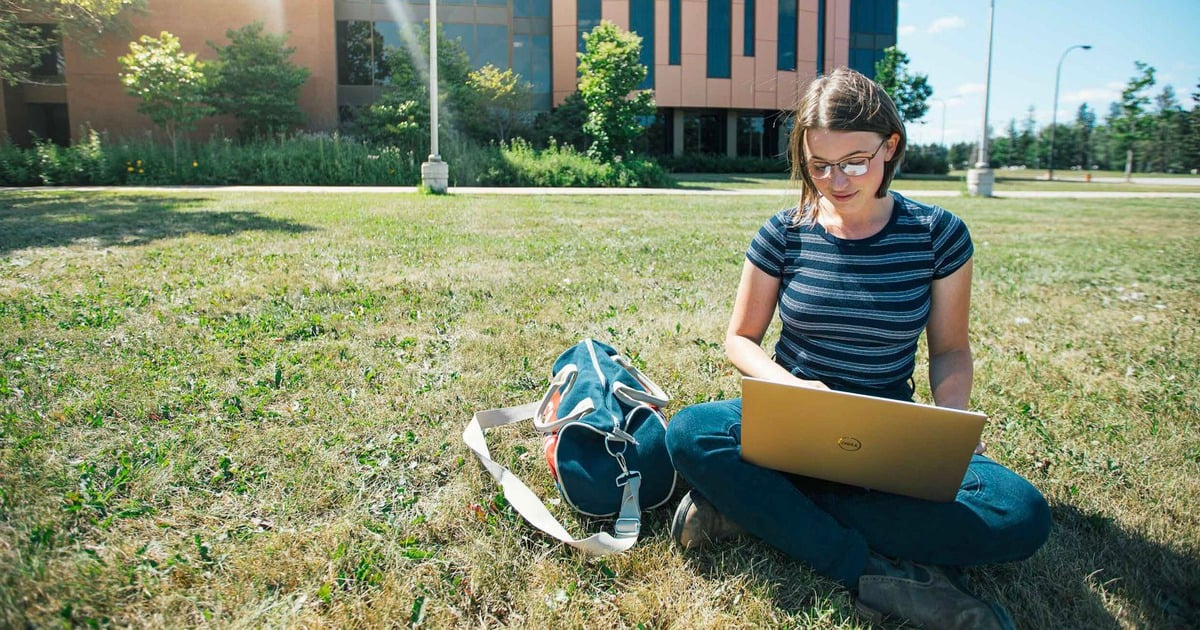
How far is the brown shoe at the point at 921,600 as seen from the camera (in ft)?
5.99

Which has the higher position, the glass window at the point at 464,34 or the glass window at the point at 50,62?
the glass window at the point at 464,34

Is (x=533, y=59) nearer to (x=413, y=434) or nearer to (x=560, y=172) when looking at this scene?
(x=560, y=172)

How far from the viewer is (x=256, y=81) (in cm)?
2494

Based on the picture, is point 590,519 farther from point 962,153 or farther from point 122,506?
point 962,153

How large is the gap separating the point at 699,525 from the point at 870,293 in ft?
2.93

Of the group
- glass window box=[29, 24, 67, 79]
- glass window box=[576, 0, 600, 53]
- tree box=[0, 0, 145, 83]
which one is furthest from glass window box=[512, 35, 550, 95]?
glass window box=[29, 24, 67, 79]

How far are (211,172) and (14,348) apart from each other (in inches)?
621

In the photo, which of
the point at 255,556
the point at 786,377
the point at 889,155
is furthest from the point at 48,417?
the point at 889,155

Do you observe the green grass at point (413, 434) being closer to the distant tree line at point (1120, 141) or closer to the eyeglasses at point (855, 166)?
the eyeglasses at point (855, 166)

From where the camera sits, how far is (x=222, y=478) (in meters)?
2.60

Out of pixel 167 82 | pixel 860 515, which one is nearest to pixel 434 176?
pixel 167 82

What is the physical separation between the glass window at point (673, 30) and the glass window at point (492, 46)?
6.77m

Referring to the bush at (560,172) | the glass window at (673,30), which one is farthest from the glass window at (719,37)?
the bush at (560,172)

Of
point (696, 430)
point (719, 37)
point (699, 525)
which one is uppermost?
point (719, 37)
